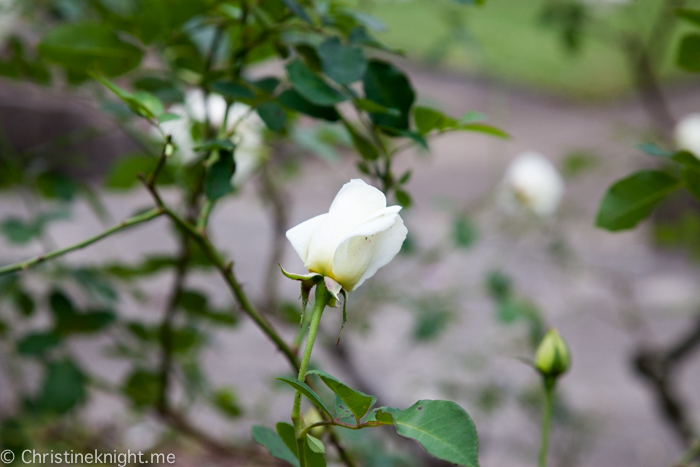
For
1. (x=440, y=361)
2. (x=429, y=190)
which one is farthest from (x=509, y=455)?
(x=429, y=190)

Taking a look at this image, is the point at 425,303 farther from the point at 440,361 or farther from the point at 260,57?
the point at 260,57

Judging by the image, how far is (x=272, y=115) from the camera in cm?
31

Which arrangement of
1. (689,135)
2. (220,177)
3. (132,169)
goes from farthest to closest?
(689,135) → (132,169) → (220,177)

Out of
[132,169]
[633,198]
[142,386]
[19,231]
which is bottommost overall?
[142,386]

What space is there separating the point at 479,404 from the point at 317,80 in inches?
33.0

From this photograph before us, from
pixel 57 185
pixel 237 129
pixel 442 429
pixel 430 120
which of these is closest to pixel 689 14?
pixel 430 120

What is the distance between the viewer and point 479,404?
1007 millimetres

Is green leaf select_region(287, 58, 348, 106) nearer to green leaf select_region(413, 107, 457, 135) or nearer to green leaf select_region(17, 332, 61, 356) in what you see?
green leaf select_region(413, 107, 457, 135)

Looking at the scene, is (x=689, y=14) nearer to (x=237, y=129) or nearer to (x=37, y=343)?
(x=237, y=129)

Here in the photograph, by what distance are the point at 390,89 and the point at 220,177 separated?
4.1 inches

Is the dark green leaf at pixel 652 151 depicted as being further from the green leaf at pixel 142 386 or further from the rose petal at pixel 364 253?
the green leaf at pixel 142 386

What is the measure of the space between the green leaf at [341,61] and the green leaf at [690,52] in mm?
185

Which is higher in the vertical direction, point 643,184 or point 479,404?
point 643,184

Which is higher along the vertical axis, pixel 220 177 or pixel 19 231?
pixel 220 177
